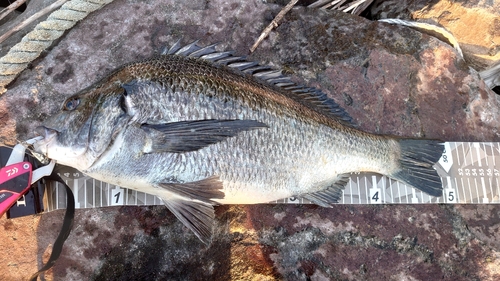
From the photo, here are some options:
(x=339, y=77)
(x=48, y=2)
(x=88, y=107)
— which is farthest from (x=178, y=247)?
(x=48, y=2)

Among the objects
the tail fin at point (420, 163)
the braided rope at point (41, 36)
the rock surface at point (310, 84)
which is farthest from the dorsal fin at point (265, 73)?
the braided rope at point (41, 36)

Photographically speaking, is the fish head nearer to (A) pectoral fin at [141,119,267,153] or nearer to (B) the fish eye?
(B) the fish eye

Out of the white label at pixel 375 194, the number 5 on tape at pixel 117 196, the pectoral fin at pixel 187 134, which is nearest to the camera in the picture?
the pectoral fin at pixel 187 134

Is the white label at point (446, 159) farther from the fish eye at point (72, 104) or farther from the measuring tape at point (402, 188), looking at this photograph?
the fish eye at point (72, 104)

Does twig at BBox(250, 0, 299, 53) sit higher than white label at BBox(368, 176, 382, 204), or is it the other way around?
twig at BBox(250, 0, 299, 53)

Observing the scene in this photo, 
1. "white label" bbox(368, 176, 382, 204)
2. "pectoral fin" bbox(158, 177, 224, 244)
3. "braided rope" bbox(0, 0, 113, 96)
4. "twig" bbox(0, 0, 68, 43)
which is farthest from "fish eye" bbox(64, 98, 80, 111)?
"white label" bbox(368, 176, 382, 204)

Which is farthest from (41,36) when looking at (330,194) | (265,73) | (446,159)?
(446,159)

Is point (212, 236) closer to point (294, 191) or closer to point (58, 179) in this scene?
point (294, 191)
